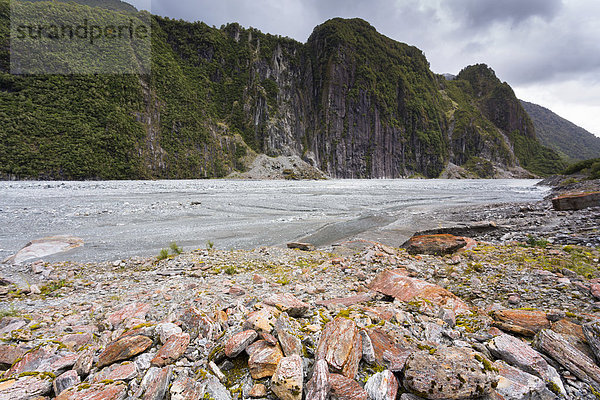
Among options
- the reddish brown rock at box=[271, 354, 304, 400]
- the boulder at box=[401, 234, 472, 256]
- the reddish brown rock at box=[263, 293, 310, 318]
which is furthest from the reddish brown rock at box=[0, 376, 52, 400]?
the boulder at box=[401, 234, 472, 256]

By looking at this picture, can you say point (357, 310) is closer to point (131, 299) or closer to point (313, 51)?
point (131, 299)

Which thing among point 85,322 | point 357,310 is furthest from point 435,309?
point 85,322

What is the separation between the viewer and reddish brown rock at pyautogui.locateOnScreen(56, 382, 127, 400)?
5.87ft

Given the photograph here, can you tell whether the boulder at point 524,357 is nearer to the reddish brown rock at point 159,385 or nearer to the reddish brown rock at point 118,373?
the reddish brown rock at point 159,385

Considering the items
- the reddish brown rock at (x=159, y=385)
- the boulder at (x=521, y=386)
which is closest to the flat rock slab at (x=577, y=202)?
the boulder at (x=521, y=386)

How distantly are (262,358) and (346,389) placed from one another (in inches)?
29.5

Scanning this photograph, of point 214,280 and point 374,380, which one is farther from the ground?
point 374,380

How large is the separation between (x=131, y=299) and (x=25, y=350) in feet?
6.81

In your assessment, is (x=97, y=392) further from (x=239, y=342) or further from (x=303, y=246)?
(x=303, y=246)

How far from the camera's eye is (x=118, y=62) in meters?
114

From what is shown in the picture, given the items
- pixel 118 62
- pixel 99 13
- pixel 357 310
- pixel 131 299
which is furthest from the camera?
pixel 99 13

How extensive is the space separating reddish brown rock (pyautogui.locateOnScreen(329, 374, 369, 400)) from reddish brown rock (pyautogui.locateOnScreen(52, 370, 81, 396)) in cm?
203

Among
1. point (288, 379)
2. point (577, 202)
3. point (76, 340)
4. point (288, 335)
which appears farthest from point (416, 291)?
point (577, 202)

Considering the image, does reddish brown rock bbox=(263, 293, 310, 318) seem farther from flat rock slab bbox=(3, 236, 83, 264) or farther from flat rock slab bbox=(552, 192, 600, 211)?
flat rock slab bbox=(552, 192, 600, 211)
